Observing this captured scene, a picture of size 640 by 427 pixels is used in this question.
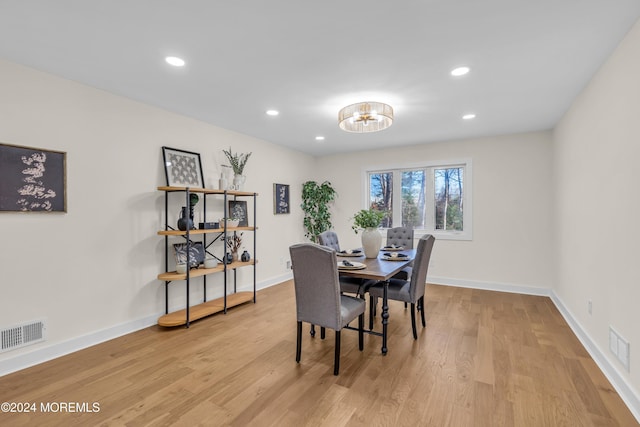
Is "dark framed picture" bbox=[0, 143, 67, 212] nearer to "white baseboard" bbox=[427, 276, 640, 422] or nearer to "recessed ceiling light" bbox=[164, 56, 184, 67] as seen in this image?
"recessed ceiling light" bbox=[164, 56, 184, 67]

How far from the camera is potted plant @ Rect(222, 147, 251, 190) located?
4.10m

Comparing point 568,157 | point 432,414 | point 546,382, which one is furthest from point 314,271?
point 568,157

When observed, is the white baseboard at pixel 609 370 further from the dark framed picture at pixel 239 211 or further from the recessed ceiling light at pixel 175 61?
the dark framed picture at pixel 239 211

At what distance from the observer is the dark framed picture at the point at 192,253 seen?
346 cm

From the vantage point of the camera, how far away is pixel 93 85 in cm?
281

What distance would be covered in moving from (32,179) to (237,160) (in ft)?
7.41

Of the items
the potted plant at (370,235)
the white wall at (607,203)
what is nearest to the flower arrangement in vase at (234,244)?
the potted plant at (370,235)

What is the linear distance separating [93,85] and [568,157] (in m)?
5.11

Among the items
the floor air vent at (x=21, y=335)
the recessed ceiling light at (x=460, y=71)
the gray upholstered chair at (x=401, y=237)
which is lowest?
the floor air vent at (x=21, y=335)

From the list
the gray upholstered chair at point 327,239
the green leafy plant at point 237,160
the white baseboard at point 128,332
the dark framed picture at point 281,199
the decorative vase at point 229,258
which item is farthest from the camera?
the dark framed picture at point 281,199

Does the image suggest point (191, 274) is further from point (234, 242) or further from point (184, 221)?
point (234, 242)

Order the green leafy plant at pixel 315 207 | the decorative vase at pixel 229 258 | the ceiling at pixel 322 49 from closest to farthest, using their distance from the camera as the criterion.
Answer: the ceiling at pixel 322 49, the decorative vase at pixel 229 258, the green leafy plant at pixel 315 207

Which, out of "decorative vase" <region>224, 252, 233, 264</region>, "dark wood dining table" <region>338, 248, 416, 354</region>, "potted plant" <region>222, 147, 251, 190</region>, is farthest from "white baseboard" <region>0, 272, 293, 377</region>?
"dark wood dining table" <region>338, 248, 416, 354</region>

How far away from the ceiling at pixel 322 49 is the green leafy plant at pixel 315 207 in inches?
99.7
